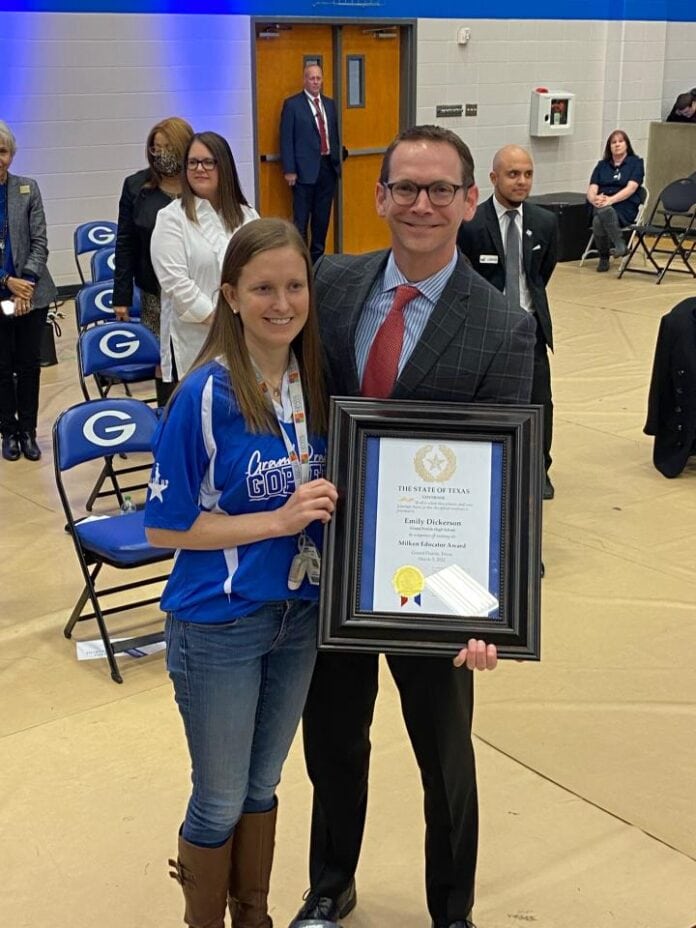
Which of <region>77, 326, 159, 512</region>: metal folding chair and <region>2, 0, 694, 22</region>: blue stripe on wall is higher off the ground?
<region>2, 0, 694, 22</region>: blue stripe on wall

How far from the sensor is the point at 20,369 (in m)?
6.11

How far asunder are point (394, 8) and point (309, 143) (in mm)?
1931

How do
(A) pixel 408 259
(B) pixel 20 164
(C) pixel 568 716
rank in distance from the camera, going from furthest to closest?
(B) pixel 20 164
(C) pixel 568 716
(A) pixel 408 259

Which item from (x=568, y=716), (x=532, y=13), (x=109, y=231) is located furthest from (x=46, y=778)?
(x=532, y=13)

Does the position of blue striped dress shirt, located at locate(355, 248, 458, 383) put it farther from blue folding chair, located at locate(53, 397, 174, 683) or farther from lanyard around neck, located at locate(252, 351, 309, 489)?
blue folding chair, located at locate(53, 397, 174, 683)

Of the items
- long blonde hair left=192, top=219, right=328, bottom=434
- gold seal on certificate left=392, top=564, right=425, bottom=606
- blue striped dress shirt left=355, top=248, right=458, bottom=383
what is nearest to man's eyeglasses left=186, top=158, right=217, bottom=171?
blue striped dress shirt left=355, top=248, right=458, bottom=383

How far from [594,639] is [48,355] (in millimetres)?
3385

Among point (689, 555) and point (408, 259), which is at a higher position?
point (408, 259)

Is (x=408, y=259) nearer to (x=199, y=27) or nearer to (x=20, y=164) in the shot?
(x=20, y=164)

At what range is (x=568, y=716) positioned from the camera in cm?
359

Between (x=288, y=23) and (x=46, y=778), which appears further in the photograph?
(x=288, y=23)

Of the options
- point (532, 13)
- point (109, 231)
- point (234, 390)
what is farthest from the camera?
point (532, 13)

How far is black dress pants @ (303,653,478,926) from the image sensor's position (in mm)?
2299

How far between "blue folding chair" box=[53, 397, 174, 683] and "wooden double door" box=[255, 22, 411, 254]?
7.46m
